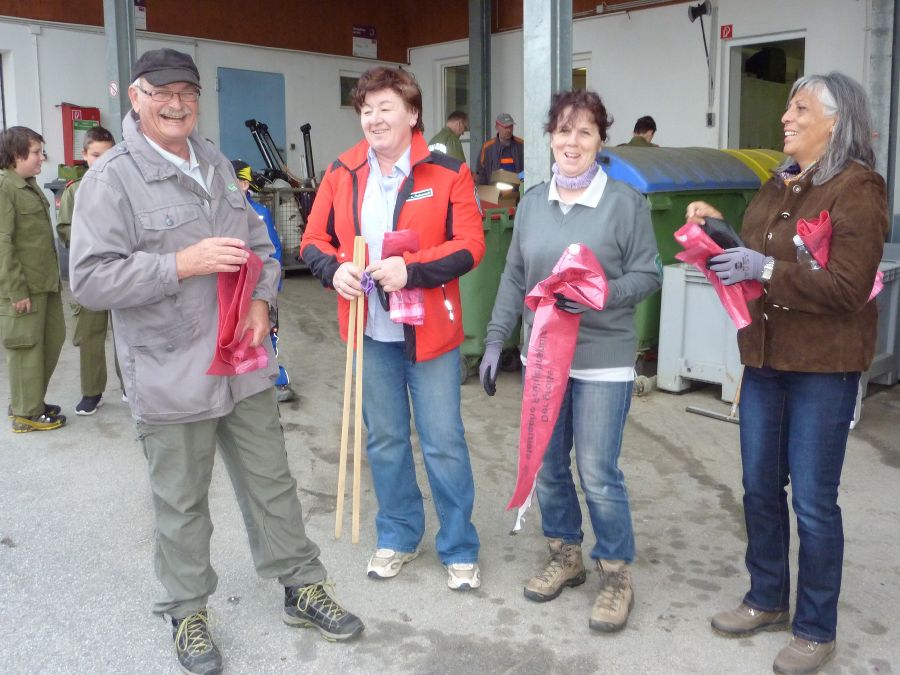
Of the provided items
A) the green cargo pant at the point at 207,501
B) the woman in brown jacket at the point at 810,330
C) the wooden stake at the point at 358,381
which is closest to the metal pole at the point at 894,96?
the woman in brown jacket at the point at 810,330

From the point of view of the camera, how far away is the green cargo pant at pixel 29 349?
5078 millimetres

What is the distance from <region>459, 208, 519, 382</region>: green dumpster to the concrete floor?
99 cm

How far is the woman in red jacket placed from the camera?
2.92 m

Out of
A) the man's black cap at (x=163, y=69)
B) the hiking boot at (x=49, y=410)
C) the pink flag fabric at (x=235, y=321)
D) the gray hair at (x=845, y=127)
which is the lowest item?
the hiking boot at (x=49, y=410)

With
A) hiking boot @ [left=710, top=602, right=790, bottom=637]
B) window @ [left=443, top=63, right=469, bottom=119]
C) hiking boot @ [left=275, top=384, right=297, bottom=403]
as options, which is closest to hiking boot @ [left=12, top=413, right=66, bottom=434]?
hiking boot @ [left=275, top=384, right=297, bottom=403]

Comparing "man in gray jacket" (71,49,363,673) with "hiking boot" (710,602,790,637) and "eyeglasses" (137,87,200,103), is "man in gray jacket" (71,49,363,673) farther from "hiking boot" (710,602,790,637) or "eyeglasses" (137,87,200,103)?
"hiking boot" (710,602,790,637)

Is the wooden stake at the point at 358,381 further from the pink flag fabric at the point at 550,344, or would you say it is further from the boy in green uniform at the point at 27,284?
the boy in green uniform at the point at 27,284

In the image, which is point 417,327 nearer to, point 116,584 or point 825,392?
point 825,392

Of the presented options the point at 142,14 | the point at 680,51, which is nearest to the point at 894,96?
the point at 680,51

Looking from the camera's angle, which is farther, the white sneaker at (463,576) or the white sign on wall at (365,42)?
the white sign on wall at (365,42)

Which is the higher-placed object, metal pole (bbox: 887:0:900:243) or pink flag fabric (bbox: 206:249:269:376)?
metal pole (bbox: 887:0:900:243)

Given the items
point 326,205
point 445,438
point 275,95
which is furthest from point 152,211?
point 275,95

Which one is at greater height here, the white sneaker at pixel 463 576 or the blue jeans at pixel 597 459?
the blue jeans at pixel 597 459

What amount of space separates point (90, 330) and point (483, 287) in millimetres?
2517
